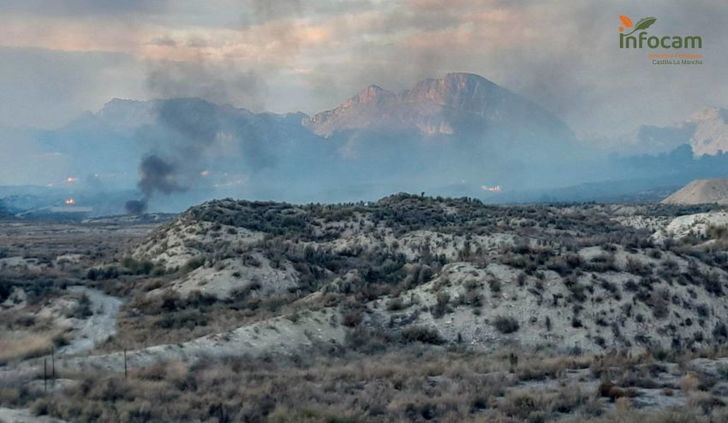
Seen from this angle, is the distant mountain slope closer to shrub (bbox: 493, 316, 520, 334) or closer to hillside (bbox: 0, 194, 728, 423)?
hillside (bbox: 0, 194, 728, 423)

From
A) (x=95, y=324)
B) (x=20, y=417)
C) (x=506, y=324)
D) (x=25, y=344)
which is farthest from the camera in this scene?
(x=95, y=324)

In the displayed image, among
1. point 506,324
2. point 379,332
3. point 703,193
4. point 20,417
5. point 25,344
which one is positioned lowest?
point 379,332

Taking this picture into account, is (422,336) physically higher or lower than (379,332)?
lower

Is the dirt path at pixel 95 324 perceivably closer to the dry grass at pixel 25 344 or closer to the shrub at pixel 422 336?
the dry grass at pixel 25 344

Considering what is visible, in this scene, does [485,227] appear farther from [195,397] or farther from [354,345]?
[195,397]

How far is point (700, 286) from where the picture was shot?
98.5ft

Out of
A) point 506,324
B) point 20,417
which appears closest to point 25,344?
point 20,417

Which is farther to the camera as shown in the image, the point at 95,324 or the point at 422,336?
the point at 95,324

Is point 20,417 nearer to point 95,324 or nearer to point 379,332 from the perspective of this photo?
point 379,332

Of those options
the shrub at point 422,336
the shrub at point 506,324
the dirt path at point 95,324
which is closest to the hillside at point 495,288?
the shrub at point 506,324

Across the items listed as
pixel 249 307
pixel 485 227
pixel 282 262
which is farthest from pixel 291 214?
pixel 249 307

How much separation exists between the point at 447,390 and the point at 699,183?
189160 mm

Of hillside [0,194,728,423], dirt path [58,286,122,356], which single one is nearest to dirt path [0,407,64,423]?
hillside [0,194,728,423]

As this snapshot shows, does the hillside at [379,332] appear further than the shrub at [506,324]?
No
